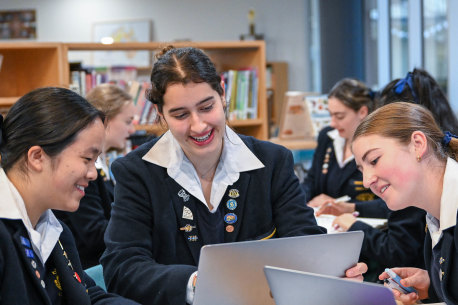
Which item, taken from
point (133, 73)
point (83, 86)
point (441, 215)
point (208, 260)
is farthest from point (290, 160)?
point (133, 73)

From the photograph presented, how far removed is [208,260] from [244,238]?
53cm

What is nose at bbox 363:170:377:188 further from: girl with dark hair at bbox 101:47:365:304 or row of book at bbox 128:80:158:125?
row of book at bbox 128:80:158:125

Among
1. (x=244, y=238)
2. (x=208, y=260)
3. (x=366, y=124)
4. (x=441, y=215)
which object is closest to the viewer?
(x=208, y=260)

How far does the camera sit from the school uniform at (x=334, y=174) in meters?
3.52

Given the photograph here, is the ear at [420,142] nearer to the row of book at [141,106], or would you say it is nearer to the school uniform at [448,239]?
the school uniform at [448,239]

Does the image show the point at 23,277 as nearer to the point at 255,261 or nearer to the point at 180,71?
the point at 255,261

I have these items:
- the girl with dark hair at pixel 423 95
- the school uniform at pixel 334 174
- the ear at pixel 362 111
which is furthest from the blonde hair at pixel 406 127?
the ear at pixel 362 111

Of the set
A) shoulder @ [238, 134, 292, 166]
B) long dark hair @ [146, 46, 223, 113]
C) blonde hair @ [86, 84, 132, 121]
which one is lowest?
shoulder @ [238, 134, 292, 166]

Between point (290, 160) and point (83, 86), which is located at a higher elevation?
point (83, 86)

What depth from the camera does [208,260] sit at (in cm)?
140

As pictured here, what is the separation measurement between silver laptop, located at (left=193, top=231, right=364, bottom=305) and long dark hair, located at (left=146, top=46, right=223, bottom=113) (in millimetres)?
603

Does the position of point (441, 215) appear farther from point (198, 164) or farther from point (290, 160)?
point (198, 164)

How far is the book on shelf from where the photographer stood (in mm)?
4504

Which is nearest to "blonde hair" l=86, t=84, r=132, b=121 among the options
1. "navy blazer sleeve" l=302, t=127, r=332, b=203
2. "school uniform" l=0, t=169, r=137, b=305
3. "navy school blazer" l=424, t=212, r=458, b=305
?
"navy blazer sleeve" l=302, t=127, r=332, b=203
